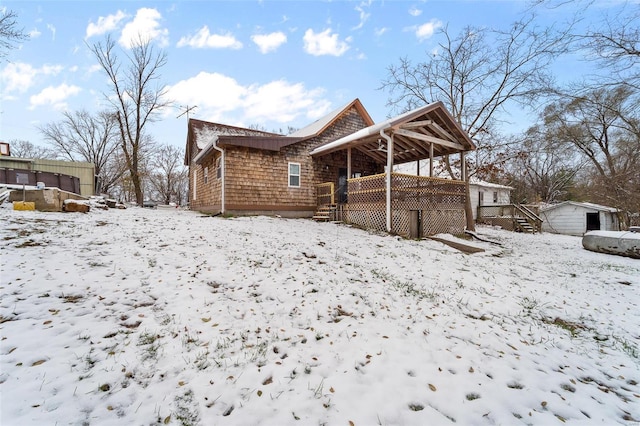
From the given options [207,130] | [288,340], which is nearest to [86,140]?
[207,130]

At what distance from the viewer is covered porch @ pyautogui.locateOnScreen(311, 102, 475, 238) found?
33.2 ft

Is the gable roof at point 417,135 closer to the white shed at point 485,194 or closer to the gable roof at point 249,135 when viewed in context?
the gable roof at point 249,135

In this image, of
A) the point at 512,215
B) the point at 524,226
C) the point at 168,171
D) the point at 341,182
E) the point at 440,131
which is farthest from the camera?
the point at 168,171

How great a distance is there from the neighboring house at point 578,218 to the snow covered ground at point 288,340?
20.2m

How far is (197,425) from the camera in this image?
76.6 inches

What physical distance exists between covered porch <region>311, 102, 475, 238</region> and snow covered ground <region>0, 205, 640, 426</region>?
4544 mm

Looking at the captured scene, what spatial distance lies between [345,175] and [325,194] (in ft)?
6.50

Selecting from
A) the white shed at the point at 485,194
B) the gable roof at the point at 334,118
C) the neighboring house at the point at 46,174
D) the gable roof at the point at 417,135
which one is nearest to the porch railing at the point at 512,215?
the white shed at the point at 485,194

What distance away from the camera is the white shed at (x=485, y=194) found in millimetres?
24391

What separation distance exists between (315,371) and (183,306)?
209 cm

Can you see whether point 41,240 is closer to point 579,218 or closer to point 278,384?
point 278,384

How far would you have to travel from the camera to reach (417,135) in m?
10.6

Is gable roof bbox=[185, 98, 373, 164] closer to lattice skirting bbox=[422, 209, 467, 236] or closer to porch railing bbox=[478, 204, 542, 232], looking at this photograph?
lattice skirting bbox=[422, 209, 467, 236]

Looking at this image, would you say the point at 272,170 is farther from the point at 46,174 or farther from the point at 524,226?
the point at 524,226
